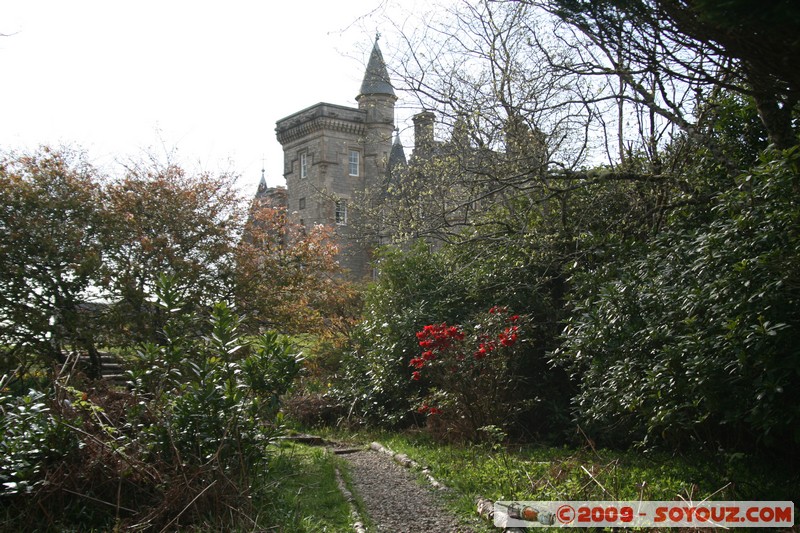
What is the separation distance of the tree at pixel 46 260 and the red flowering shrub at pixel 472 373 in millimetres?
5337

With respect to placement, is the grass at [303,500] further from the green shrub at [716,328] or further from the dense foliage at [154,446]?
the green shrub at [716,328]

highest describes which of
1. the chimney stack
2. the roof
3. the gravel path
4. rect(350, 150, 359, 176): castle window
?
rect(350, 150, 359, 176): castle window

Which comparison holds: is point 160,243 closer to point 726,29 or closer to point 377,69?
point 377,69

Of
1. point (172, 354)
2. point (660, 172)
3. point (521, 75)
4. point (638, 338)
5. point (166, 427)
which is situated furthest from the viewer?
point (521, 75)

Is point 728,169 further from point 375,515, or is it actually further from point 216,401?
point 216,401

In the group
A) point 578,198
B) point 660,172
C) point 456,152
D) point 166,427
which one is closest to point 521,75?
point 456,152

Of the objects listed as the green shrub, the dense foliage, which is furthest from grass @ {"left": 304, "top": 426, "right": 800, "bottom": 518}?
the dense foliage

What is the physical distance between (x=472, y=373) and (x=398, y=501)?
3.34 metres

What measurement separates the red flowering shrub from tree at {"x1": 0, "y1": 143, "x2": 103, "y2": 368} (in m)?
5.34

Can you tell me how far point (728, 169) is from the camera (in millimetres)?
7887

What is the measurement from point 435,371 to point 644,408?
13.0ft

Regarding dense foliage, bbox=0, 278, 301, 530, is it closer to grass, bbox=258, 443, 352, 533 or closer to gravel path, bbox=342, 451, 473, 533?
grass, bbox=258, 443, 352, 533

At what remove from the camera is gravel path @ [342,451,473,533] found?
18.7 ft

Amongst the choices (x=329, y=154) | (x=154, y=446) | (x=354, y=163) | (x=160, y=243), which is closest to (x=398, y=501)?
(x=154, y=446)
